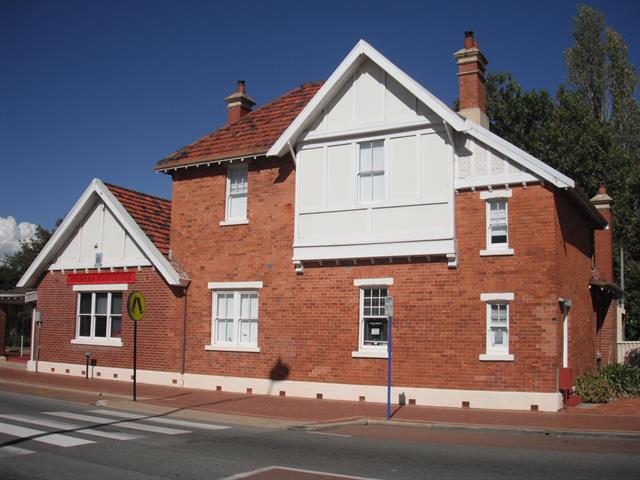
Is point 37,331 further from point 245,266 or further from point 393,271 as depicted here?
point 393,271

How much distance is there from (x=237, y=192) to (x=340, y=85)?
4865 millimetres

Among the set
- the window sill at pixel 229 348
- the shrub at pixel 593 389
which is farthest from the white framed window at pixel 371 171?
the shrub at pixel 593 389

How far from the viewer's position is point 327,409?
16531 millimetres

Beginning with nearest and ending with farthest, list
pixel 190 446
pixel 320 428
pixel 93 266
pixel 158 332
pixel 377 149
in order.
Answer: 1. pixel 190 446
2. pixel 320 428
3. pixel 377 149
4. pixel 158 332
5. pixel 93 266

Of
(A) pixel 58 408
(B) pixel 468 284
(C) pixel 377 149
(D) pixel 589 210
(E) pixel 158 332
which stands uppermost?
(C) pixel 377 149

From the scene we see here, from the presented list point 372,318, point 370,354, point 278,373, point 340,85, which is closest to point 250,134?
point 340,85

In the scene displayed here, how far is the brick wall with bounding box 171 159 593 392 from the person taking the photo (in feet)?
53.9

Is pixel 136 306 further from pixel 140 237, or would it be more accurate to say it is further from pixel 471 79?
pixel 471 79

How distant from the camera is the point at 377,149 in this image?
18656 mm

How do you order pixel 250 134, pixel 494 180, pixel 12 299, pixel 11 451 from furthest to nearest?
pixel 12 299 < pixel 250 134 < pixel 494 180 < pixel 11 451

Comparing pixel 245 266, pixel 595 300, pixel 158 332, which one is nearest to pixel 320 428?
pixel 245 266

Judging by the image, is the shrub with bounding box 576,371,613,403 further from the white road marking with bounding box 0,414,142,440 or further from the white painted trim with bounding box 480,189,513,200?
the white road marking with bounding box 0,414,142,440

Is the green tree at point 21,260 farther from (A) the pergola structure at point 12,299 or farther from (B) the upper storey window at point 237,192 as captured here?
(B) the upper storey window at point 237,192

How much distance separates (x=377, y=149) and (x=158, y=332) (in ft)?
30.8
